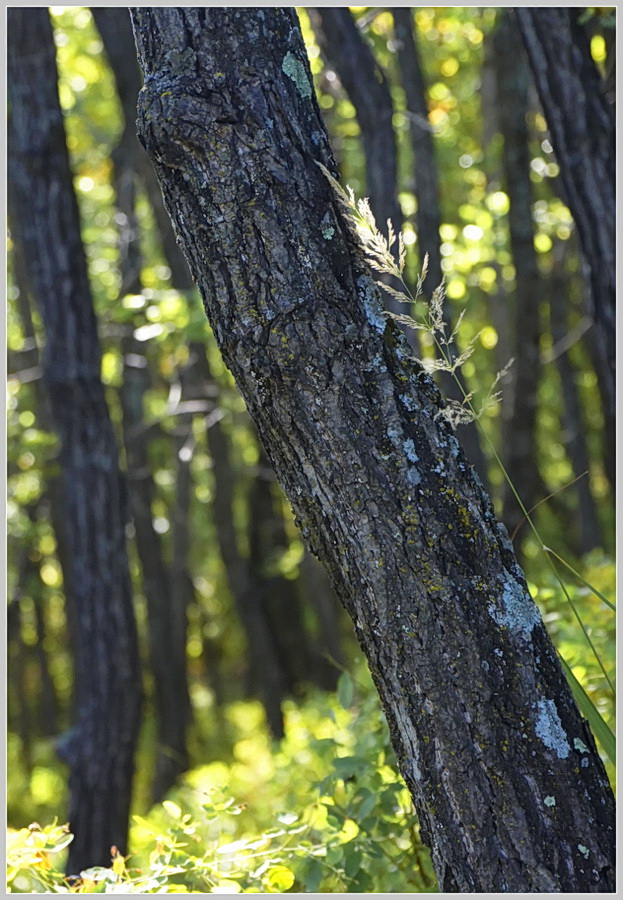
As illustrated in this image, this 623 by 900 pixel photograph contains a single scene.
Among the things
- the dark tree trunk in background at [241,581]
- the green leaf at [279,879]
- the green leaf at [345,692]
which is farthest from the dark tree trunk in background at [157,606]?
the green leaf at [279,879]

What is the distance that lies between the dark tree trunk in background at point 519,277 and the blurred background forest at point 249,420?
22 mm

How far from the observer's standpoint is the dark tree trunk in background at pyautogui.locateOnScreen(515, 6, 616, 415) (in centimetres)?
434

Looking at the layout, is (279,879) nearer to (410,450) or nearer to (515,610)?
(515,610)

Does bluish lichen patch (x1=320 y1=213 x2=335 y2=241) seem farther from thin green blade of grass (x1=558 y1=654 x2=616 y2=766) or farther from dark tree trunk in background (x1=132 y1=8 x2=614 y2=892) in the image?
thin green blade of grass (x1=558 y1=654 x2=616 y2=766)

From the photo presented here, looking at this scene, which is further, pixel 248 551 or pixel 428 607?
pixel 248 551

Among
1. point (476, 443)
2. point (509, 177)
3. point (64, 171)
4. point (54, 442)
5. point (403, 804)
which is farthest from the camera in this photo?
point (509, 177)

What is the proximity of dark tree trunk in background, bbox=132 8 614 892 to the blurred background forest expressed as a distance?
75 cm

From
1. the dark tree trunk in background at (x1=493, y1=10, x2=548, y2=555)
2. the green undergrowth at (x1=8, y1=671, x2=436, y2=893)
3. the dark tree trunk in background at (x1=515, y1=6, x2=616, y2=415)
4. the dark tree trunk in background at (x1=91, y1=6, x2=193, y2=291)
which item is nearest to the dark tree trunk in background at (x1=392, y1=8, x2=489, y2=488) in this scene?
the dark tree trunk in background at (x1=493, y1=10, x2=548, y2=555)

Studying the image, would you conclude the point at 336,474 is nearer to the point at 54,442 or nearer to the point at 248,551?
the point at 54,442

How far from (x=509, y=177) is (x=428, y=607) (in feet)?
20.2

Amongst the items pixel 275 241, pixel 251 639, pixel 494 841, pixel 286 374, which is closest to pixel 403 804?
pixel 494 841

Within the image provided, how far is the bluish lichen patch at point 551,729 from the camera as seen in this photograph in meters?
2.03

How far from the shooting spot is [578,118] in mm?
4406

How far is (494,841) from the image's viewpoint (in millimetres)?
2025
